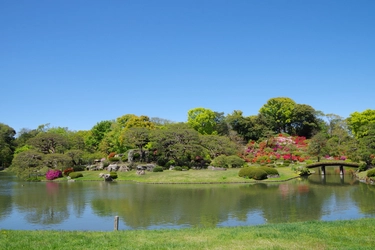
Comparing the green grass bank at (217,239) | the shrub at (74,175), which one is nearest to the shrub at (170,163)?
the shrub at (74,175)

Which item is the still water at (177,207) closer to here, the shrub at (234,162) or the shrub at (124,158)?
the shrub at (234,162)

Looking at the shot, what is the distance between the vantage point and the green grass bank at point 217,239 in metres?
11.3

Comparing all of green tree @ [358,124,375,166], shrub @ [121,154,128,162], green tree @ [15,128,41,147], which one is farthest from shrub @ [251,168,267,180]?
green tree @ [15,128,41,147]

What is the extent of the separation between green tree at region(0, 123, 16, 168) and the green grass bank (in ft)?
239

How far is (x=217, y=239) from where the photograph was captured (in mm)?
12625

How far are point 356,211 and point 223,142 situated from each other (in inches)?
1380

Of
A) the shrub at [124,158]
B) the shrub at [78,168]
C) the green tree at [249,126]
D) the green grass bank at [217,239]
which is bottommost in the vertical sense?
Result: the green grass bank at [217,239]

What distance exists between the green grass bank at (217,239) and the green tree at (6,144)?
239 ft

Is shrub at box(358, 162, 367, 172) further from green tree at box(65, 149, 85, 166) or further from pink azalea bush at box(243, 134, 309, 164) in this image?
green tree at box(65, 149, 85, 166)

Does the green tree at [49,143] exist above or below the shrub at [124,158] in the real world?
above

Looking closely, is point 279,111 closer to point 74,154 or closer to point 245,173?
point 245,173

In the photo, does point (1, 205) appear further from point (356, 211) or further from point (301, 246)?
point (356, 211)

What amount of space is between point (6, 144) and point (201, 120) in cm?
4962

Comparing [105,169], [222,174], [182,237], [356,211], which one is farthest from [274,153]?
[182,237]
